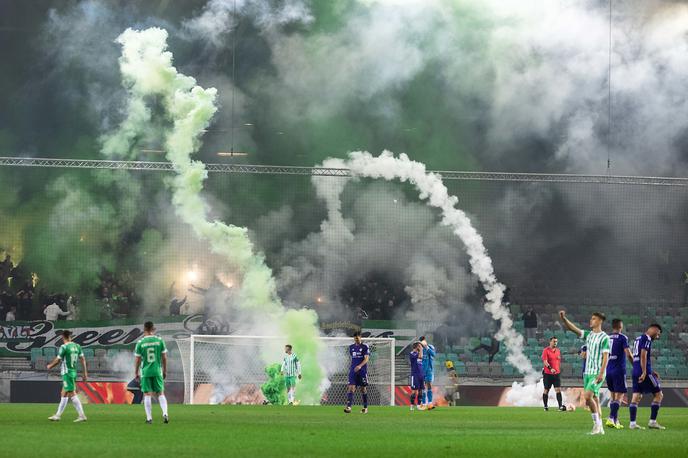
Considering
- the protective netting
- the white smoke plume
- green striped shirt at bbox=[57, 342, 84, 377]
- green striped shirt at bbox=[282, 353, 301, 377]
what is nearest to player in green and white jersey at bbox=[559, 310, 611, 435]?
green striped shirt at bbox=[57, 342, 84, 377]

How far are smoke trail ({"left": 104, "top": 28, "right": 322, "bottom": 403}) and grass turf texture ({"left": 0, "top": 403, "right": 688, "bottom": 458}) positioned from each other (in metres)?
18.9

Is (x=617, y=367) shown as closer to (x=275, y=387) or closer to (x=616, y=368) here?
(x=616, y=368)

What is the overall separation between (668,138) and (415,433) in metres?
32.0

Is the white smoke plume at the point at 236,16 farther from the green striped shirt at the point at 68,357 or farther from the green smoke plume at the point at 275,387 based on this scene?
the green striped shirt at the point at 68,357

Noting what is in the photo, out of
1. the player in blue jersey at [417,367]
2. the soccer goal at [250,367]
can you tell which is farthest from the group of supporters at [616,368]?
the soccer goal at [250,367]

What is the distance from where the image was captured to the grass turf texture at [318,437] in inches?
510

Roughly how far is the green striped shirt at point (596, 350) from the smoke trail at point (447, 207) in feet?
83.0

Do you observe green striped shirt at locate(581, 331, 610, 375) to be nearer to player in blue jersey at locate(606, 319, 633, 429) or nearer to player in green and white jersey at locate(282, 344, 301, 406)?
player in blue jersey at locate(606, 319, 633, 429)

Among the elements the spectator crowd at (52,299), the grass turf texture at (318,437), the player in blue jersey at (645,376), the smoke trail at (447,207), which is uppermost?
the smoke trail at (447,207)

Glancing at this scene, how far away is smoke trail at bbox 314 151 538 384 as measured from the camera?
Result: 42438 millimetres

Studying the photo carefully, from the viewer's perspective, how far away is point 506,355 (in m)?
41.5

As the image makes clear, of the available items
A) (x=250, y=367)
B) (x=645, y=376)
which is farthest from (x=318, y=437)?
(x=250, y=367)

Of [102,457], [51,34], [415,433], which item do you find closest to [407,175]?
[51,34]

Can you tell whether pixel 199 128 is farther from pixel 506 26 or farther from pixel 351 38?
pixel 506 26
